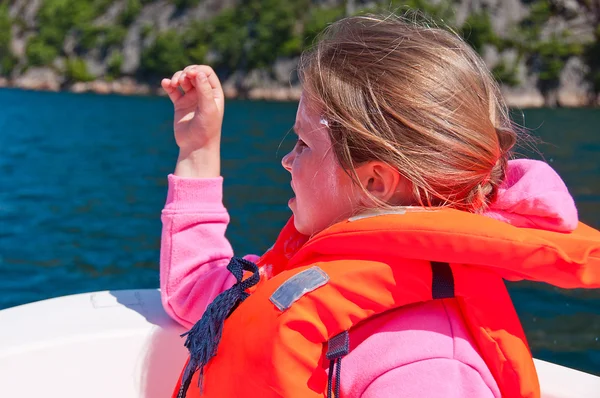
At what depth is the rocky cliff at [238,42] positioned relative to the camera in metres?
25.3

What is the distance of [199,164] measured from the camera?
1356 mm

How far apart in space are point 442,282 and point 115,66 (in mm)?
30467

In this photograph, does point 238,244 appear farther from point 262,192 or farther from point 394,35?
point 394,35

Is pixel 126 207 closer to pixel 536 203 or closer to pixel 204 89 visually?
pixel 204 89

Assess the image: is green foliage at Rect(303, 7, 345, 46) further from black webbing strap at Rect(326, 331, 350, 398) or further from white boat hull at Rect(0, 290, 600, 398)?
black webbing strap at Rect(326, 331, 350, 398)

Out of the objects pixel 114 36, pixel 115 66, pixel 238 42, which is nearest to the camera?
pixel 238 42

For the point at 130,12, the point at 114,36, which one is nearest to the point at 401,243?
the point at 114,36

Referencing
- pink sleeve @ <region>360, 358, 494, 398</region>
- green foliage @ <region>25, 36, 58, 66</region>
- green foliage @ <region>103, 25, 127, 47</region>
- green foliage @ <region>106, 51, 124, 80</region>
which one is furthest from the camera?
green foliage @ <region>103, 25, 127, 47</region>

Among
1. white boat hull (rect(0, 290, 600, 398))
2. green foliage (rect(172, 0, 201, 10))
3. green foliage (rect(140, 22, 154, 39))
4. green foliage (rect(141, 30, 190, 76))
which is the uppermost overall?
white boat hull (rect(0, 290, 600, 398))

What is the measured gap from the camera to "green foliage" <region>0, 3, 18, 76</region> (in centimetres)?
3058

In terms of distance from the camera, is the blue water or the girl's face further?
the blue water

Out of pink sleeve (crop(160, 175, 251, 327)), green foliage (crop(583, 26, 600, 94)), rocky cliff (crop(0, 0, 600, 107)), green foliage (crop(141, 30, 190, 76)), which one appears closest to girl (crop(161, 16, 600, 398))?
pink sleeve (crop(160, 175, 251, 327))

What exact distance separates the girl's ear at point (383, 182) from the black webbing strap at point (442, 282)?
0.11m

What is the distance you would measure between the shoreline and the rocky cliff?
0.14 feet
